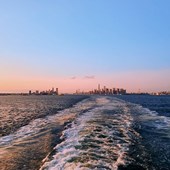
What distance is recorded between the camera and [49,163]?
12.6 meters

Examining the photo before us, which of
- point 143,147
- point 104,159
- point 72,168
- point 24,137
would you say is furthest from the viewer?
point 24,137

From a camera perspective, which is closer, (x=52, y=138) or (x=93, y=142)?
(x=93, y=142)

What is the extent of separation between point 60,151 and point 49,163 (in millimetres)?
2394

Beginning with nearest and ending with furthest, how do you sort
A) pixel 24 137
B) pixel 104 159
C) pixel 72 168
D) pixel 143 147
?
pixel 72 168 < pixel 104 159 < pixel 143 147 < pixel 24 137

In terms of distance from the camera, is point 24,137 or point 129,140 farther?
point 24,137

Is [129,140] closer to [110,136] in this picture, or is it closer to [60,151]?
[110,136]

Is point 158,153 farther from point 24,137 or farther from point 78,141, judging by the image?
point 24,137

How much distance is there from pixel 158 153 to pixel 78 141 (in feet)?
16.7

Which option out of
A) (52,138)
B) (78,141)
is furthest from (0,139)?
(78,141)

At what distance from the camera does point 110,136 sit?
64.3 feet

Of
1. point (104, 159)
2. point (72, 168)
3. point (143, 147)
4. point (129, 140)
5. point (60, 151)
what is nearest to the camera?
point (72, 168)

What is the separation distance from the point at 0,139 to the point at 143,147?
10.1 m

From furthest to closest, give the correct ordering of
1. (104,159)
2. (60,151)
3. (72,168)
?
1. (60,151)
2. (104,159)
3. (72,168)

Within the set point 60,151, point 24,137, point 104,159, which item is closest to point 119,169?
point 104,159
